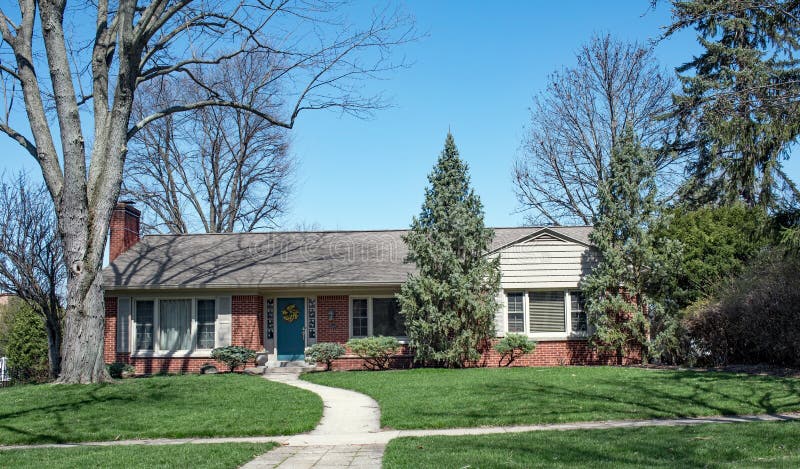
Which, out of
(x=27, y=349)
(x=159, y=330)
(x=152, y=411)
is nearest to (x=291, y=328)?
(x=159, y=330)

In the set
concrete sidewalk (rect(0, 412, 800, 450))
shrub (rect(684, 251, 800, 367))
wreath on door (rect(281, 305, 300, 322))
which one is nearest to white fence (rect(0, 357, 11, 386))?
wreath on door (rect(281, 305, 300, 322))

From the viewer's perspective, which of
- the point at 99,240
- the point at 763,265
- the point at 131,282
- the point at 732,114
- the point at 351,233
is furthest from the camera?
the point at 351,233

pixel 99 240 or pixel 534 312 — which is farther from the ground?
pixel 99 240

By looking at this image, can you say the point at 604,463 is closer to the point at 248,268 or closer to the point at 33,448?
the point at 33,448

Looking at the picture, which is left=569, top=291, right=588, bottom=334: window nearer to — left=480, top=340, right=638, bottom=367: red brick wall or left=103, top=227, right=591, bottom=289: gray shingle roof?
left=480, top=340, right=638, bottom=367: red brick wall

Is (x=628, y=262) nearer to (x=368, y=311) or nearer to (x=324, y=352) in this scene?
(x=368, y=311)

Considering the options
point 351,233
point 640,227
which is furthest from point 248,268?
point 640,227

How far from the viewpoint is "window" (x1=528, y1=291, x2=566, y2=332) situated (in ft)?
67.1

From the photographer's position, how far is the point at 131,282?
2092cm

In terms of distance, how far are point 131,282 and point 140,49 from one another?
26.7 feet

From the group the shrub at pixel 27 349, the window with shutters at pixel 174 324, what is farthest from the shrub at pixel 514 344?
the shrub at pixel 27 349

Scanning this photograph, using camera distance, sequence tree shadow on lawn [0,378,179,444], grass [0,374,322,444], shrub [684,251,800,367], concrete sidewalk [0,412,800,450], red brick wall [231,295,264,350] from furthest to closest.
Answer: red brick wall [231,295,264,350]
shrub [684,251,800,367]
tree shadow on lawn [0,378,179,444]
grass [0,374,322,444]
concrete sidewalk [0,412,800,450]

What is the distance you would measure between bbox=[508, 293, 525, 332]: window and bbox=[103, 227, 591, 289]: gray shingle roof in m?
2.12

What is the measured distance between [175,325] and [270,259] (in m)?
3.58
